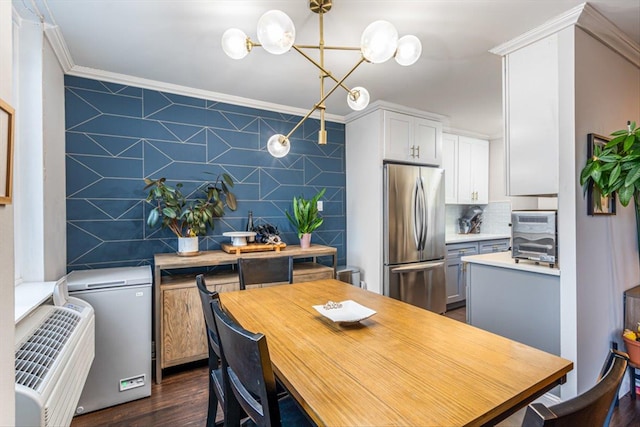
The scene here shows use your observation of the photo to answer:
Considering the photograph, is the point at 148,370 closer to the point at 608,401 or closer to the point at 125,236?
the point at 125,236

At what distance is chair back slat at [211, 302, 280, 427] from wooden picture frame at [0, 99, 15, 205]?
68 cm

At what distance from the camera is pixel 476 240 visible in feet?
13.6

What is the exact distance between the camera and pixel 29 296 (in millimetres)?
1632

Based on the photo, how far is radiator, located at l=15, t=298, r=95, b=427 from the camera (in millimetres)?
1063

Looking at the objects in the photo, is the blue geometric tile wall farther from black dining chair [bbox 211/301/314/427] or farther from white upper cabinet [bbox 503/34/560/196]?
black dining chair [bbox 211/301/314/427]

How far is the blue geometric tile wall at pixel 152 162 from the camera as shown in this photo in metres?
2.51

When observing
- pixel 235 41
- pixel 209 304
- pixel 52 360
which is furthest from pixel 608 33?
pixel 52 360

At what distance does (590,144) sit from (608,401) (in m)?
1.85

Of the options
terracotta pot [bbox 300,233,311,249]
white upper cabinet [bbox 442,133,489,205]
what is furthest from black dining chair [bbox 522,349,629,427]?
white upper cabinet [bbox 442,133,489,205]

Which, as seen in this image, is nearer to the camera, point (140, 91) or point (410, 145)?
point (140, 91)

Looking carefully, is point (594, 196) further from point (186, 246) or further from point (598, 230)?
point (186, 246)

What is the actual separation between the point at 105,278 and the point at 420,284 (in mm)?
2955

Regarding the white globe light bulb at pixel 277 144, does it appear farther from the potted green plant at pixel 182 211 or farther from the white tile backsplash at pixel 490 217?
the white tile backsplash at pixel 490 217

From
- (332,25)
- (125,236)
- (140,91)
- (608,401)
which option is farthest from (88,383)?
(332,25)
